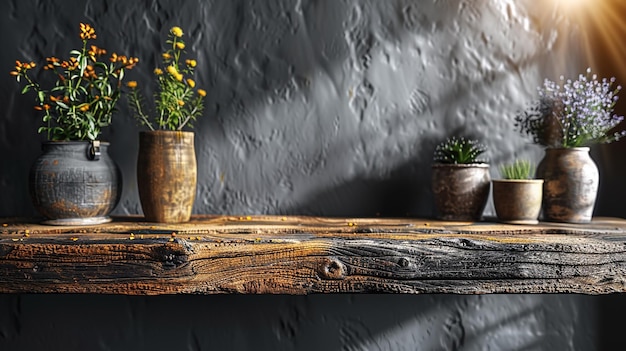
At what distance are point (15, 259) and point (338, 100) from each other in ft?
3.00

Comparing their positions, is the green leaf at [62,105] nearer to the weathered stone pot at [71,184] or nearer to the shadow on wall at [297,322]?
the weathered stone pot at [71,184]

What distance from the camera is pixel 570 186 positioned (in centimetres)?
122

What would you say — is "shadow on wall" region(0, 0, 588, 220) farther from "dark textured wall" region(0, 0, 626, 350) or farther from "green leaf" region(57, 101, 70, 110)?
"green leaf" region(57, 101, 70, 110)

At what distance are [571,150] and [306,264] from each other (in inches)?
31.3

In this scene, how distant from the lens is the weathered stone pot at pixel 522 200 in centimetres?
120

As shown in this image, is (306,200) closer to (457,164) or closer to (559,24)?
(457,164)

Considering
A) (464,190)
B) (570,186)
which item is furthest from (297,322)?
(570,186)

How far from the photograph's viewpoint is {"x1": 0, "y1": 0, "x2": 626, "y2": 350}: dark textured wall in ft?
4.46

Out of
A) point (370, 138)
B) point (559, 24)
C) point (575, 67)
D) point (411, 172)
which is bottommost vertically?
point (411, 172)

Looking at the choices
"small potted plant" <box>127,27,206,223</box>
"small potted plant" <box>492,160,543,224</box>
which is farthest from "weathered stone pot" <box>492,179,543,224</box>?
"small potted plant" <box>127,27,206,223</box>

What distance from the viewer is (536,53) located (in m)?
1.43

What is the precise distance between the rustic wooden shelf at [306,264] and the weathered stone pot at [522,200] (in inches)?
7.1

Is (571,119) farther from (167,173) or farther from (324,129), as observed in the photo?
(167,173)

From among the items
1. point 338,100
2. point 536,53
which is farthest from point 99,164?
point 536,53
